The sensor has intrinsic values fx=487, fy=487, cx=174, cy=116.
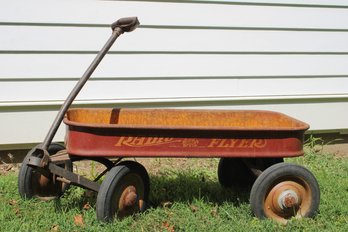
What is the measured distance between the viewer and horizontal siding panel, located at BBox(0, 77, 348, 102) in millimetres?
4465

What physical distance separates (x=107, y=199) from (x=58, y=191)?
2.67 feet

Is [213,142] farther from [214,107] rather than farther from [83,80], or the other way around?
[214,107]

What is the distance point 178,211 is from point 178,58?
1715mm

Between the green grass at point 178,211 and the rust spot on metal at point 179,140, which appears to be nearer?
the rust spot on metal at point 179,140

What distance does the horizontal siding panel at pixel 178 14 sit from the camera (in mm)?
4355

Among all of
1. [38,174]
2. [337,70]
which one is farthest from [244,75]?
[38,174]

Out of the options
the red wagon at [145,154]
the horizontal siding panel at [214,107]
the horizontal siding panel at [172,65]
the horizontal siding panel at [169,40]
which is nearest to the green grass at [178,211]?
the red wagon at [145,154]

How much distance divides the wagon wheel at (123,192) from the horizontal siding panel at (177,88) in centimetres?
145

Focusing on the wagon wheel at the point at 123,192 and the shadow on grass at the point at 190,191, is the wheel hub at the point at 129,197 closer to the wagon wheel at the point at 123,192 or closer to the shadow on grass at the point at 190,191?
the wagon wheel at the point at 123,192

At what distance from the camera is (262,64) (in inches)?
199

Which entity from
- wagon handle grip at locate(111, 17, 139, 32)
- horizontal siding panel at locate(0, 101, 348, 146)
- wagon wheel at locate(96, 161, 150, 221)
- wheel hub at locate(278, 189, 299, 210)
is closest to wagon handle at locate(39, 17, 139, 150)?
wagon handle grip at locate(111, 17, 139, 32)

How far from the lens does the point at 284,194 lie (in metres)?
3.39

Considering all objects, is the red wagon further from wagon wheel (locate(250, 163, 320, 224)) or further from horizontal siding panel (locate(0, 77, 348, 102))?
A: horizontal siding panel (locate(0, 77, 348, 102))

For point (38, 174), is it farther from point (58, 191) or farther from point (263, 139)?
point (263, 139)
